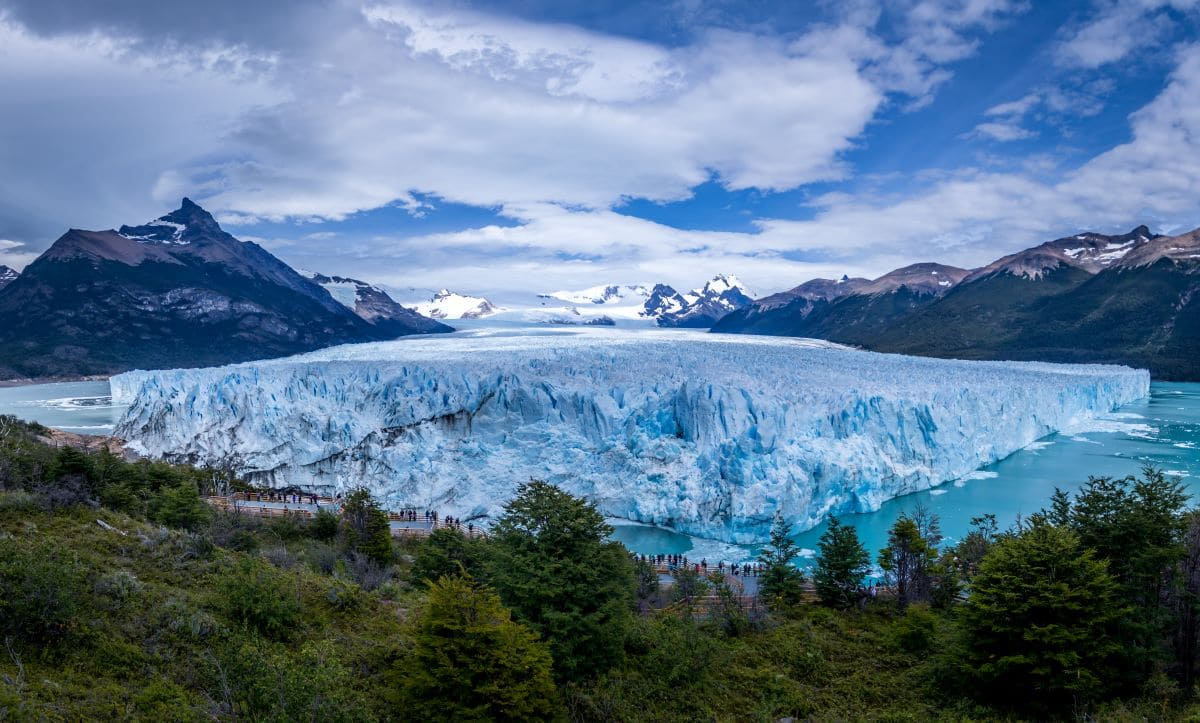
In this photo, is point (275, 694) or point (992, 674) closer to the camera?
point (275, 694)

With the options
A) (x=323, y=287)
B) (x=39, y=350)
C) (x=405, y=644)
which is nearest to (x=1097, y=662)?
(x=405, y=644)

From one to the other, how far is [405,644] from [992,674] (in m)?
7.59

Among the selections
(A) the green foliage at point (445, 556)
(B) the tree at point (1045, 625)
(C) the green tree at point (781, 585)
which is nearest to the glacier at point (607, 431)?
(C) the green tree at point (781, 585)

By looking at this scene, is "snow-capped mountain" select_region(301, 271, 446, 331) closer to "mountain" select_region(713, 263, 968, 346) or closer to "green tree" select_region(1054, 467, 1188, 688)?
"mountain" select_region(713, 263, 968, 346)

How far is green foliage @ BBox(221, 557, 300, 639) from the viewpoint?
8188 millimetres

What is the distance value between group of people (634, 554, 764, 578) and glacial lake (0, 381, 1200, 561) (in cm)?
74

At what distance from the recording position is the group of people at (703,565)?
17781 millimetres

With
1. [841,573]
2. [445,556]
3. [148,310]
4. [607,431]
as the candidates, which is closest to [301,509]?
[607,431]

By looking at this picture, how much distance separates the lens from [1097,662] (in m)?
7.93

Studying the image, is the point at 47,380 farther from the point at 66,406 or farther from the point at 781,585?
the point at 781,585

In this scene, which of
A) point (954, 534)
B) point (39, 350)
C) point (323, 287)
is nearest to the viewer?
point (954, 534)

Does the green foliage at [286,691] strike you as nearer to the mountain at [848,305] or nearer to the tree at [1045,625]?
the tree at [1045,625]

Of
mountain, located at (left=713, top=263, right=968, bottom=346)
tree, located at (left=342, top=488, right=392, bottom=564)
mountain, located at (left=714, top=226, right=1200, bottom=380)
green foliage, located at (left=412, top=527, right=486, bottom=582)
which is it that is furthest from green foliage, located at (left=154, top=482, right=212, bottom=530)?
mountain, located at (left=713, top=263, right=968, bottom=346)

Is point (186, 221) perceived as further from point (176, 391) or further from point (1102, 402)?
point (1102, 402)
